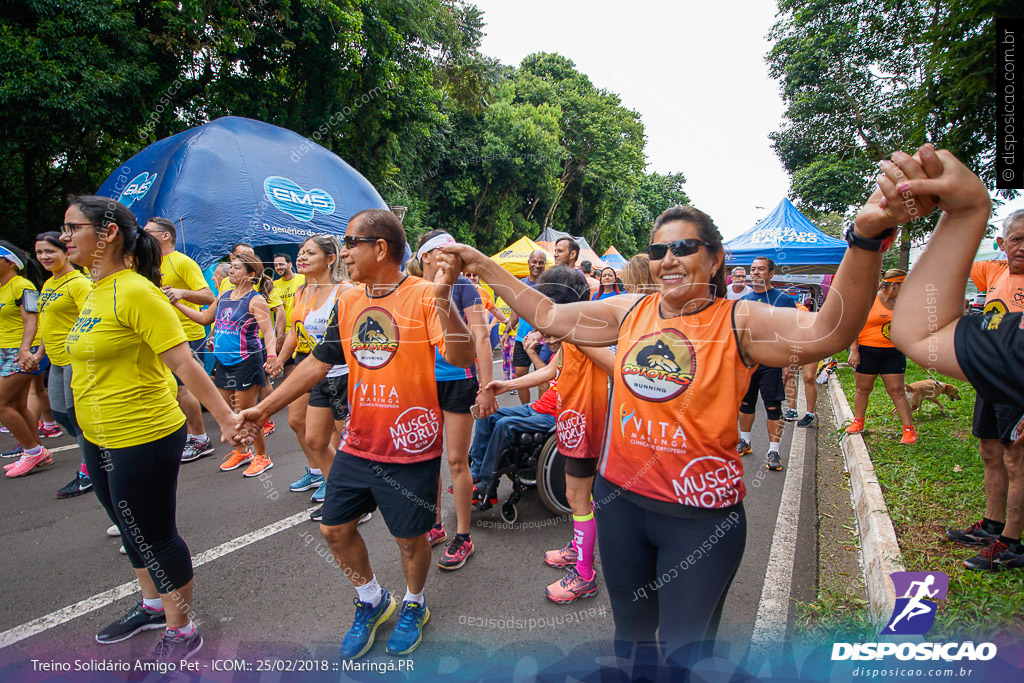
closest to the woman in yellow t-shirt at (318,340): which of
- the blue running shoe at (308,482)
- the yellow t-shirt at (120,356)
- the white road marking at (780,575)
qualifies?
the blue running shoe at (308,482)

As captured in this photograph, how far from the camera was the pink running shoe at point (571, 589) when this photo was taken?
2.99 metres

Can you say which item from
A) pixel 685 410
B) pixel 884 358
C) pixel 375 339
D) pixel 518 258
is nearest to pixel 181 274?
pixel 375 339

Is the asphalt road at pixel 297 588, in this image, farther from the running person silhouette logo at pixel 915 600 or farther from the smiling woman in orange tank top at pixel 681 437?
the smiling woman in orange tank top at pixel 681 437

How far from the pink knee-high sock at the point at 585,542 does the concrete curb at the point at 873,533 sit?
4.76 ft

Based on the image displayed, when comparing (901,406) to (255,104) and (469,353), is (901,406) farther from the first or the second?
(255,104)

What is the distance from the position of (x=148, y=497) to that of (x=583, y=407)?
7.07 ft

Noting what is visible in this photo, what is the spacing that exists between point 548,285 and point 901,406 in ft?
16.4

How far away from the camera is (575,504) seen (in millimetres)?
3047

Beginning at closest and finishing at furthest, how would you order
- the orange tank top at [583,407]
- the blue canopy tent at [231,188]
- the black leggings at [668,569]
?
the black leggings at [668,569] → the orange tank top at [583,407] → the blue canopy tent at [231,188]

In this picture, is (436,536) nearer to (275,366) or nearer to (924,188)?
(275,366)

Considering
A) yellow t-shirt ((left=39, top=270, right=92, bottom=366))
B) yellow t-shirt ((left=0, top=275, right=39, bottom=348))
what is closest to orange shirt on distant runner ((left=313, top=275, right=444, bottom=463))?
yellow t-shirt ((left=39, top=270, right=92, bottom=366))

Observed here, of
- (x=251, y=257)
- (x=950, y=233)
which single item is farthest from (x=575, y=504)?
(x=251, y=257)

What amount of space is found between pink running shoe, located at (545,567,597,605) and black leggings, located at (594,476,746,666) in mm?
1125

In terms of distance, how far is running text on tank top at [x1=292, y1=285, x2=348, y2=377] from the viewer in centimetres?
368
